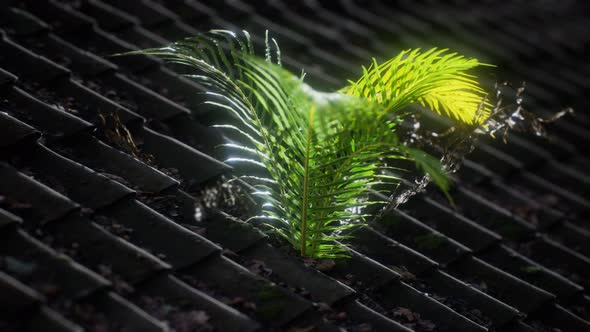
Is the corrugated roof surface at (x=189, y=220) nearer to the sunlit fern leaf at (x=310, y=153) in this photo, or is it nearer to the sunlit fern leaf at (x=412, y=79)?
the sunlit fern leaf at (x=310, y=153)

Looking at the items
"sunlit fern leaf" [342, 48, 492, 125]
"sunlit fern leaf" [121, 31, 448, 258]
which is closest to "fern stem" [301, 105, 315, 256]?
"sunlit fern leaf" [121, 31, 448, 258]

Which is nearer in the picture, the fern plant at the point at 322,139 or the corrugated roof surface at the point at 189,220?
the corrugated roof surface at the point at 189,220

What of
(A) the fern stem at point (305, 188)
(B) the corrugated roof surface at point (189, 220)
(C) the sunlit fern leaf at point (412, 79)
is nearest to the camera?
(B) the corrugated roof surface at point (189, 220)

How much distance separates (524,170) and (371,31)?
1.49 metres

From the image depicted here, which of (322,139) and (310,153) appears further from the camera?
(310,153)

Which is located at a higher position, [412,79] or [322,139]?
[412,79]

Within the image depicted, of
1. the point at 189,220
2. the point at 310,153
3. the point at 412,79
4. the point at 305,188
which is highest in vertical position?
the point at 412,79

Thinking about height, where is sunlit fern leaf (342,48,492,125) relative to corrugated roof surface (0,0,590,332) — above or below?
above

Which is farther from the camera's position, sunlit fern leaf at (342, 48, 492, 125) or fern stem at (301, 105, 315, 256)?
sunlit fern leaf at (342, 48, 492, 125)

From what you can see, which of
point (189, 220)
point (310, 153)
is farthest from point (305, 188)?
point (189, 220)

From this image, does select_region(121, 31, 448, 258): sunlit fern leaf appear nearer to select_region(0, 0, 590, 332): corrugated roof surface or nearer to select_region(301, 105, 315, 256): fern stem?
select_region(301, 105, 315, 256): fern stem

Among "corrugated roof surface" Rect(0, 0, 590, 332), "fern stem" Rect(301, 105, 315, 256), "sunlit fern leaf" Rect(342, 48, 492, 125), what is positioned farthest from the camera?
"sunlit fern leaf" Rect(342, 48, 492, 125)

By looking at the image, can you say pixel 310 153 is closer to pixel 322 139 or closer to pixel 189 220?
pixel 322 139

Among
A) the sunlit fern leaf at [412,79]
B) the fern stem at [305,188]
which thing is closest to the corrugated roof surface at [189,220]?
the fern stem at [305,188]
